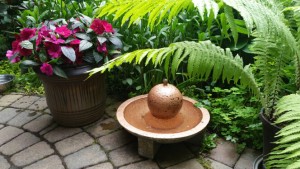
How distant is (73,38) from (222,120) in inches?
49.4

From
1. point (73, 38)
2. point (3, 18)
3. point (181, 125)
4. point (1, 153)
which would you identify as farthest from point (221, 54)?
point (3, 18)

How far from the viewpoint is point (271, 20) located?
1.29m

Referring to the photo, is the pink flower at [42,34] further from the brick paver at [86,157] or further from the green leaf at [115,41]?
the brick paver at [86,157]

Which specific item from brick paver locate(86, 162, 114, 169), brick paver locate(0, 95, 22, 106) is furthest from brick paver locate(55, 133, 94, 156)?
brick paver locate(0, 95, 22, 106)

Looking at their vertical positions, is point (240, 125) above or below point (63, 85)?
below

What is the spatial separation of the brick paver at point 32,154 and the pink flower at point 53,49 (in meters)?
0.65

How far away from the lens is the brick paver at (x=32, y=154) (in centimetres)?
203

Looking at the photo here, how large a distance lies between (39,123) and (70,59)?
727mm

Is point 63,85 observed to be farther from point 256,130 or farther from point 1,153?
point 256,130

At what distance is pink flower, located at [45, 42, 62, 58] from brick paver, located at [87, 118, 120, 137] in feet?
2.09

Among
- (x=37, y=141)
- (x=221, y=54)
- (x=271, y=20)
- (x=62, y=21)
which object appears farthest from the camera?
(x=62, y=21)

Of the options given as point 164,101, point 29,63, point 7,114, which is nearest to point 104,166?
point 164,101

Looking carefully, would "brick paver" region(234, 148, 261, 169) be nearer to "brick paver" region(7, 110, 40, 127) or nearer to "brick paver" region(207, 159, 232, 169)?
"brick paver" region(207, 159, 232, 169)

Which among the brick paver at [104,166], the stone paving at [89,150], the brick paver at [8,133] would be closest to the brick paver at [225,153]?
the stone paving at [89,150]
